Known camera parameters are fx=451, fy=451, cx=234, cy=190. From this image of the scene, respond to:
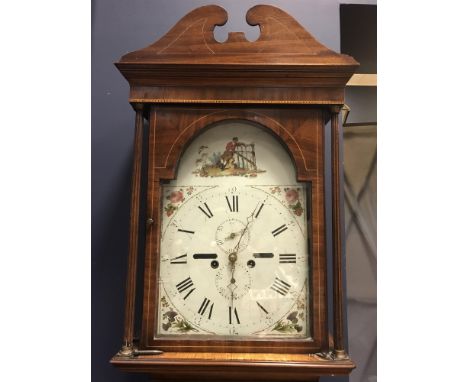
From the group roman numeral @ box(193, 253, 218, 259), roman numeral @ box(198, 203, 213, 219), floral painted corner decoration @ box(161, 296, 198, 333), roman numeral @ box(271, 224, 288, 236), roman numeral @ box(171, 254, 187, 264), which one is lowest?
floral painted corner decoration @ box(161, 296, 198, 333)

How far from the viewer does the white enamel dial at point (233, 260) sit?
41.0 inches

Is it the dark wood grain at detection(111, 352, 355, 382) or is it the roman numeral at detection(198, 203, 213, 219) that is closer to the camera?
the dark wood grain at detection(111, 352, 355, 382)

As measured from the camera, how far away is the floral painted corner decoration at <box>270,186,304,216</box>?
3.51 feet

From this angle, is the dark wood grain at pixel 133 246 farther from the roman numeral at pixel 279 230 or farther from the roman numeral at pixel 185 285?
the roman numeral at pixel 279 230

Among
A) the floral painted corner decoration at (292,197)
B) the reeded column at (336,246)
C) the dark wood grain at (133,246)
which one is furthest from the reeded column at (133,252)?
the reeded column at (336,246)

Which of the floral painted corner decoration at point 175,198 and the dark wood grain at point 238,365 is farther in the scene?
the floral painted corner decoration at point 175,198

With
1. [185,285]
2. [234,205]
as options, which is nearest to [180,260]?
[185,285]

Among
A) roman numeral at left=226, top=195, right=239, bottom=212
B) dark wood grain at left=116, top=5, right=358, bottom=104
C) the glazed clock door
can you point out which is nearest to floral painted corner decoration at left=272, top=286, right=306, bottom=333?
the glazed clock door

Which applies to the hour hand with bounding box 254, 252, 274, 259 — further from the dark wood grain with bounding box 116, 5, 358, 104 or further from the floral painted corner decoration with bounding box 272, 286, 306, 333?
the dark wood grain with bounding box 116, 5, 358, 104

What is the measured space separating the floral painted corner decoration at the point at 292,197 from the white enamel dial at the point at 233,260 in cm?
2

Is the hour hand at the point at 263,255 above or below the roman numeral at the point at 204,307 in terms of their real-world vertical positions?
above

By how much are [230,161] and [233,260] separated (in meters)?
0.24

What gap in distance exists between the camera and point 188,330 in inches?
40.8

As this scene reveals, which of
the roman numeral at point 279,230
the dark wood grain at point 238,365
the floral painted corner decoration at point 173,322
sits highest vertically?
the roman numeral at point 279,230
